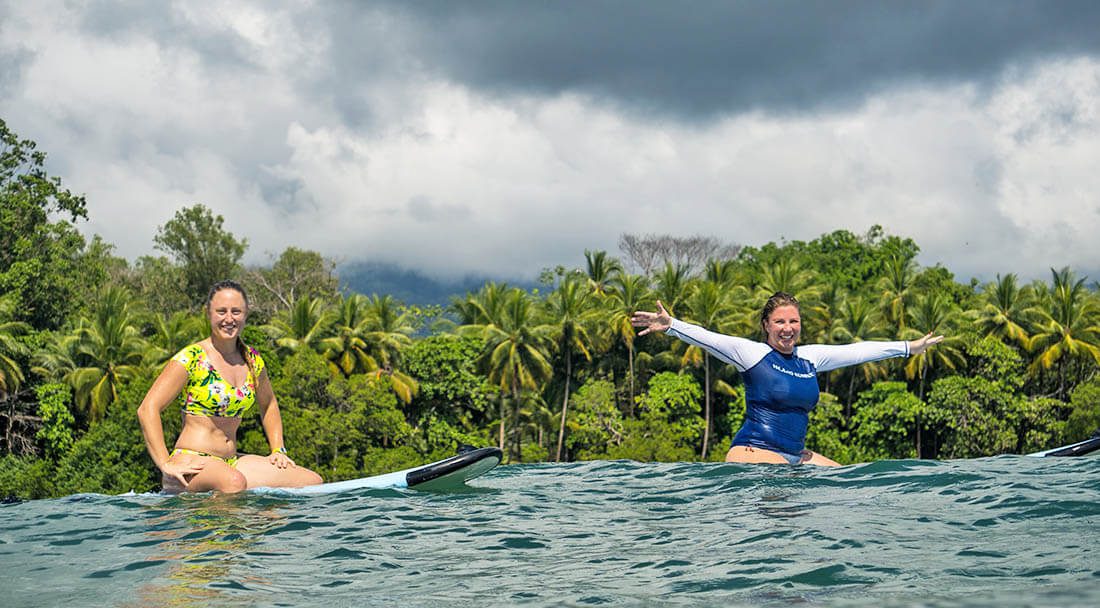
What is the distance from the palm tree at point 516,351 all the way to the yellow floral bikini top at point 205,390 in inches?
1576

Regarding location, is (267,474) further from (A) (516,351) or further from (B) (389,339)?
(B) (389,339)

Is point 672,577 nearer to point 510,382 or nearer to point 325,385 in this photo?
point 325,385

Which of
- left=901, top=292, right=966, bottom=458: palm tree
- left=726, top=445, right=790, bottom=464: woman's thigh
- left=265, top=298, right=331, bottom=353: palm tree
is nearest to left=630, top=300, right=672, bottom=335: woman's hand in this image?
left=726, top=445, right=790, bottom=464: woman's thigh

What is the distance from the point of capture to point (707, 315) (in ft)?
158

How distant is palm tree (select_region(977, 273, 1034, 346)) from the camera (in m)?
49.3

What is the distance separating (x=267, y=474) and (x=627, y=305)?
4431 cm

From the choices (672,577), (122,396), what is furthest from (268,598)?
(122,396)

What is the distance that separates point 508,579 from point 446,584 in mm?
278

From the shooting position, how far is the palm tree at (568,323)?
5069cm

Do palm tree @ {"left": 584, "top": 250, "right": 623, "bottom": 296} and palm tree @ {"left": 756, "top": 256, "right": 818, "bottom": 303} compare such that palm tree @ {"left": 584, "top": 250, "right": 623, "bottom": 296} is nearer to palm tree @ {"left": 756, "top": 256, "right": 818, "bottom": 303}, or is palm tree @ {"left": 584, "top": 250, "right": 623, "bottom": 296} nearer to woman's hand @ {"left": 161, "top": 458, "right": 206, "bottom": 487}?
palm tree @ {"left": 756, "top": 256, "right": 818, "bottom": 303}

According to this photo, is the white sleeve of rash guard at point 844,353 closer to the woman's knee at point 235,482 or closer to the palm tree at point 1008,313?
the woman's knee at point 235,482

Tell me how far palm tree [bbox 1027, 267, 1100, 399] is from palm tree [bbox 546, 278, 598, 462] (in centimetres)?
2078

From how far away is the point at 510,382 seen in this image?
48.5m

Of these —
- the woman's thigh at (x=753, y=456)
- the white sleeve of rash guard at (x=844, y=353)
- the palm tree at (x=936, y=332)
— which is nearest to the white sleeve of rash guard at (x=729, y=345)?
the white sleeve of rash guard at (x=844, y=353)
